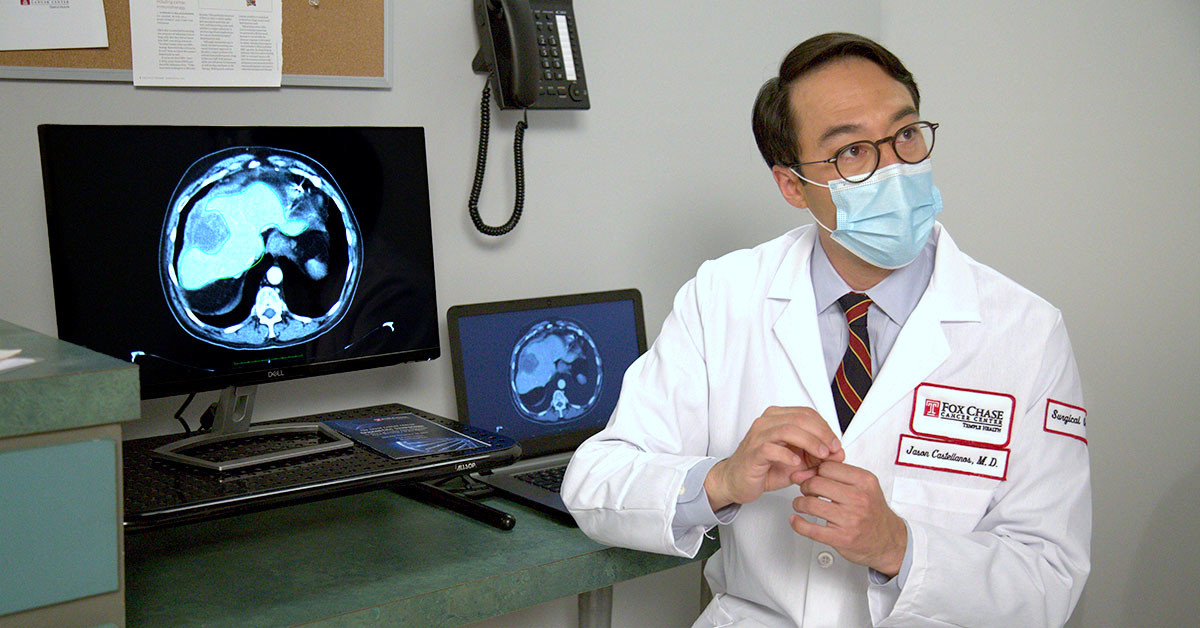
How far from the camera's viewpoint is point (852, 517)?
1.28m

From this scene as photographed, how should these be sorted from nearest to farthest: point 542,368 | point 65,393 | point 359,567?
point 65,393 < point 359,567 < point 542,368

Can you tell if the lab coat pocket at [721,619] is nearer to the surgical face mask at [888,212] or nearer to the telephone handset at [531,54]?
the surgical face mask at [888,212]

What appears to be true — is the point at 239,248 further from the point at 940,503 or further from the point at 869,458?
the point at 940,503

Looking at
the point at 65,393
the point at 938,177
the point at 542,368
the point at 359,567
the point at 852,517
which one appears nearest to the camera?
the point at 65,393

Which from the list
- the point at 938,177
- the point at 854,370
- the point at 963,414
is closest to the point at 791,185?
the point at 854,370

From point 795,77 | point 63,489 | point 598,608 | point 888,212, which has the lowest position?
point 598,608

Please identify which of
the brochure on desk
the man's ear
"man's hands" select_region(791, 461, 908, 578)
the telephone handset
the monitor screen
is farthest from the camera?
the telephone handset

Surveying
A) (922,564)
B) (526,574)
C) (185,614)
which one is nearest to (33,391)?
(185,614)

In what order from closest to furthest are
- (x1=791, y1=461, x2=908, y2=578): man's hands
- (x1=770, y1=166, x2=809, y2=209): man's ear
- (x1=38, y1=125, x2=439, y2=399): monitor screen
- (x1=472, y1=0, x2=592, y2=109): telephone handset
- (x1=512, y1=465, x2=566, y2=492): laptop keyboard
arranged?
(x1=791, y1=461, x2=908, y2=578): man's hands, (x1=38, y1=125, x2=439, y2=399): monitor screen, (x1=770, y1=166, x2=809, y2=209): man's ear, (x1=512, y1=465, x2=566, y2=492): laptop keyboard, (x1=472, y1=0, x2=592, y2=109): telephone handset

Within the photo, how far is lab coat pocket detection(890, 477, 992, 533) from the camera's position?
146 centimetres

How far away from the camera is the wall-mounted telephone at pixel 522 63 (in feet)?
6.24

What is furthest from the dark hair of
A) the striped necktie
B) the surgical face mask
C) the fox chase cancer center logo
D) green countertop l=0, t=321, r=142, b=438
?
green countertop l=0, t=321, r=142, b=438

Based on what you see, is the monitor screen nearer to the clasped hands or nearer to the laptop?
the laptop

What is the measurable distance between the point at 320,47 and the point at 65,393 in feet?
3.12
